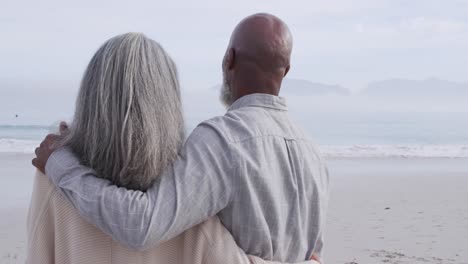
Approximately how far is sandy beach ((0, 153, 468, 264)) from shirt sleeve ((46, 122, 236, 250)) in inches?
209

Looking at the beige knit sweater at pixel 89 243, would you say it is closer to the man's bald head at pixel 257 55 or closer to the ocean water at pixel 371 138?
the man's bald head at pixel 257 55

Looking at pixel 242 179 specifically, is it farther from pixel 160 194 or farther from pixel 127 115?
pixel 127 115

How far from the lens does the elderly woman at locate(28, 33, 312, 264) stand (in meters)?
1.81

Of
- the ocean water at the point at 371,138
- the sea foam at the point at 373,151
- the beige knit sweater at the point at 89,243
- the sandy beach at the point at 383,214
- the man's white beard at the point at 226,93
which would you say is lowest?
the ocean water at the point at 371,138

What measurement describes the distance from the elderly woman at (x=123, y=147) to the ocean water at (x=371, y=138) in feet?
39.8

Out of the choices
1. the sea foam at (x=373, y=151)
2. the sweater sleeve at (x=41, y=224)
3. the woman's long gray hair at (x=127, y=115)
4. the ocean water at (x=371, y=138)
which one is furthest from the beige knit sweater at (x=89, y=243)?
the sea foam at (x=373, y=151)

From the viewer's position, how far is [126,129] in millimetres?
1803

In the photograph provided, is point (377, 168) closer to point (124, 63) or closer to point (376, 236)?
point (376, 236)

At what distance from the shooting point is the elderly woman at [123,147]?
5.94 feet

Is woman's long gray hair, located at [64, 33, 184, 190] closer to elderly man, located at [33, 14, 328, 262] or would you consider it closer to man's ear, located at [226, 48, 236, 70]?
elderly man, located at [33, 14, 328, 262]

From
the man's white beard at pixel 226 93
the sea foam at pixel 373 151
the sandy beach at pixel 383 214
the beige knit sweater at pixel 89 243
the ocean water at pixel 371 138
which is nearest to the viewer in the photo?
the beige knit sweater at pixel 89 243

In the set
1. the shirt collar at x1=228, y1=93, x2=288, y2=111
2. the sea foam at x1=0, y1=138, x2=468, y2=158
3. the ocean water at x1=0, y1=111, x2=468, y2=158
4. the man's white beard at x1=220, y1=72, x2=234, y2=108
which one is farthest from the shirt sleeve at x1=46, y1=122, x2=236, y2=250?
the sea foam at x1=0, y1=138, x2=468, y2=158

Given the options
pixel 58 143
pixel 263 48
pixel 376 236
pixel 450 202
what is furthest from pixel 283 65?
pixel 450 202

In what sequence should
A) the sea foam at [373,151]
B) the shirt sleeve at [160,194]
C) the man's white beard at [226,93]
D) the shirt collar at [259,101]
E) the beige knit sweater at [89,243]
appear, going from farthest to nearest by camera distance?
the sea foam at [373,151], the man's white beard at [226,93], the shirt collar at [259,101], the beige knit sweater at [89,243], the shirt sleeve at [160,194]
